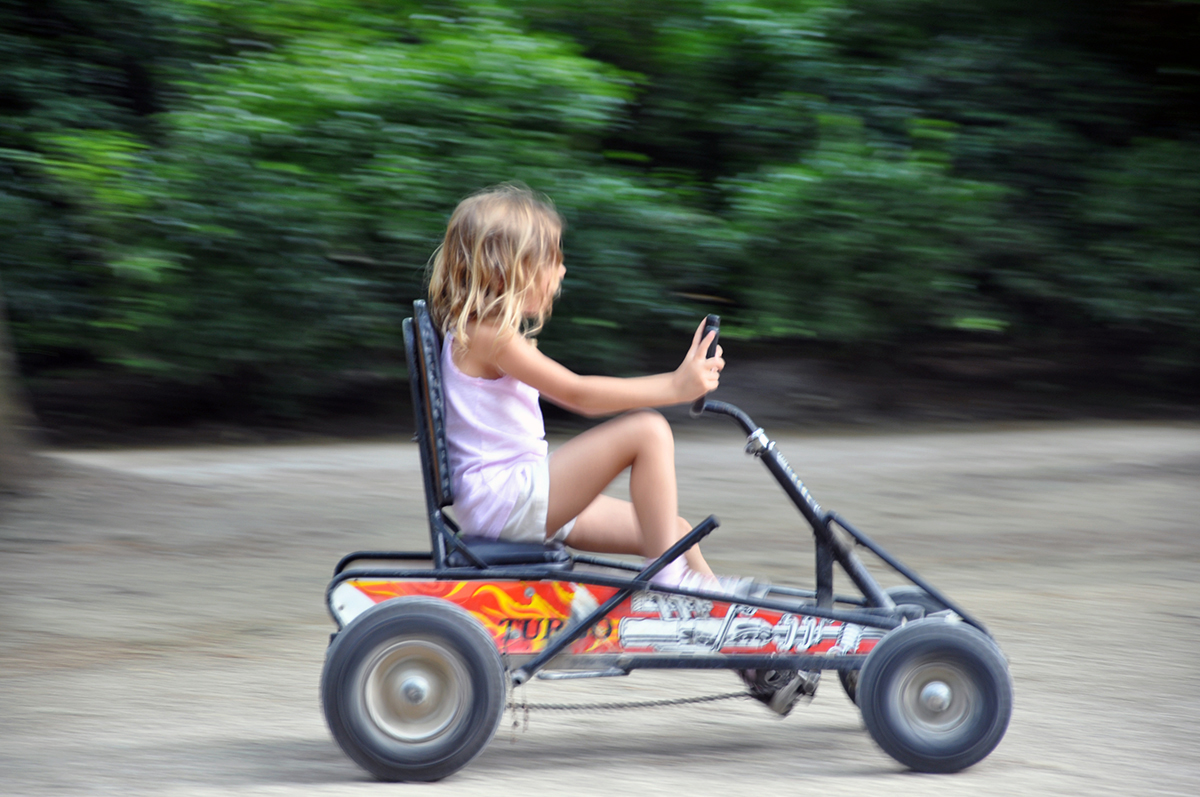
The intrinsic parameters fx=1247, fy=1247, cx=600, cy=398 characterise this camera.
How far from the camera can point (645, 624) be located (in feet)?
9.91

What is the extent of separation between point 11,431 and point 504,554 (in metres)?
3.68

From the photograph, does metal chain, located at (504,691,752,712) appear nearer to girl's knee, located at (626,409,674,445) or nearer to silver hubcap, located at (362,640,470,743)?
silver hubcap, located at (362,640,470,743)

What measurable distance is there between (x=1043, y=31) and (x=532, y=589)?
8.34m

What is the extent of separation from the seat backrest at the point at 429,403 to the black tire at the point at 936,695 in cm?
111

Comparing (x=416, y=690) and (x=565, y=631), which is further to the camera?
(x=565, y=631)

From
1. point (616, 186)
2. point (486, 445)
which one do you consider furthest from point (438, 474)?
point (616, 186)

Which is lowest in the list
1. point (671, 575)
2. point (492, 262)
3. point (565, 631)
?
point (565, 631)

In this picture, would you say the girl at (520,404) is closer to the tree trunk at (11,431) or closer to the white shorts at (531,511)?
the white shorts at (531,511)

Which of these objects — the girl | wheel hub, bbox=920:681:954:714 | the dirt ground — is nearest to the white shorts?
the girl

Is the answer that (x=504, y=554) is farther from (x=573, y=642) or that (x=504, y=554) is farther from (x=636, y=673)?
(x=636, y=673)

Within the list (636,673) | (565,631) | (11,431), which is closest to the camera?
(565,631)

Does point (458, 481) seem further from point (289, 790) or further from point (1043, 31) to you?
point (1043, 31)

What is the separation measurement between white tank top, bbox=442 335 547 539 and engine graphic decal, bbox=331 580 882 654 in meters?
0.18

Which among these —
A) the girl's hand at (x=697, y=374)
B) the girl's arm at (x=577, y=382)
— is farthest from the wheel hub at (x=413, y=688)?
the girl's hand at (x=697, y=374)
